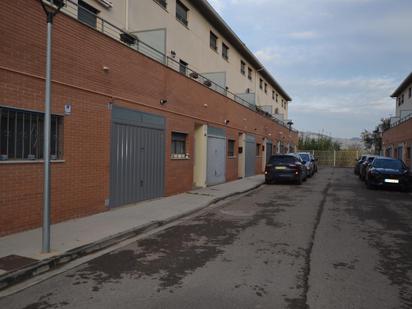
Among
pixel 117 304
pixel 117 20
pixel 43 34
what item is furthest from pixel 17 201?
pixel 117 20

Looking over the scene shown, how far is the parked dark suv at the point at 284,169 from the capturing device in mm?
20859

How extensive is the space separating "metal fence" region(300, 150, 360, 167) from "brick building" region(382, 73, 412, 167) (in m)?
8.50

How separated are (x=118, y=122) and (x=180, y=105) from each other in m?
4.36

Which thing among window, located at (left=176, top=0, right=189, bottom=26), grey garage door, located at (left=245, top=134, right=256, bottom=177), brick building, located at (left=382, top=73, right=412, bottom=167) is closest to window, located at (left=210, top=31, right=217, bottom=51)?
window, located at (left=176, top=0, right=189, bottom=26)

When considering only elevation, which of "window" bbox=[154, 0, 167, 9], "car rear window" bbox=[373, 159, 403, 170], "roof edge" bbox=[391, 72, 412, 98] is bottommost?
"car rear window" bbox=[373, 159, 403, 170]

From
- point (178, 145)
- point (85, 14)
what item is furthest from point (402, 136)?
point (85, 14)

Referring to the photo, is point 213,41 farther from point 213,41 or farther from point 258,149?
point 258,149

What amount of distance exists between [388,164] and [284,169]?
4.88m

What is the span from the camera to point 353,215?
1139cm

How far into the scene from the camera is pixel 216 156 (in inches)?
757

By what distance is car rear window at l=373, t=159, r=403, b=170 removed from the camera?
1937 cm

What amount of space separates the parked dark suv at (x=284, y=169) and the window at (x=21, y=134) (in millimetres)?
14134

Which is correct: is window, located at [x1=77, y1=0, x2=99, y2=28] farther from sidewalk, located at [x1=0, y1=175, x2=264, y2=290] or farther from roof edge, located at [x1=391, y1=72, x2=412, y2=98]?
roof edge, located at [x1=391, y1=72, x2=412, y2=98]

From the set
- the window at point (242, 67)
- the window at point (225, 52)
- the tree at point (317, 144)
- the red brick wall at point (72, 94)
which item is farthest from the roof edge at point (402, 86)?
the red brick wall at point (72, 94)
